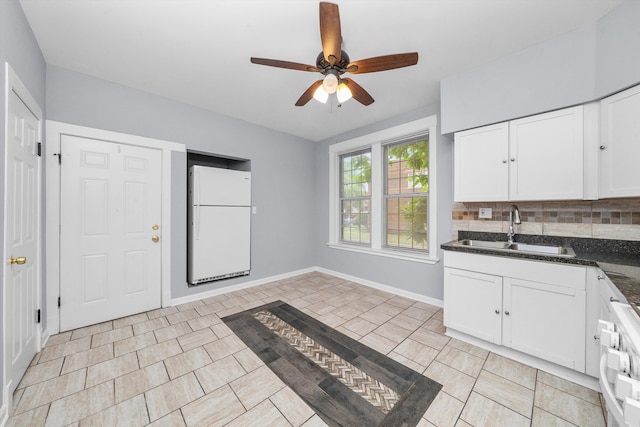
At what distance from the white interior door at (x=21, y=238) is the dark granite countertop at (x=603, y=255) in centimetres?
326

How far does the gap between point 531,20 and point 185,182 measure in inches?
148

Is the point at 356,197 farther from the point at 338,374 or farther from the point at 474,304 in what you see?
the point at 338,374

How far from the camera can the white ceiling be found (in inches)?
66.1

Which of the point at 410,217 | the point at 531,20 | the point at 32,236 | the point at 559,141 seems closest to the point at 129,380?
the point at 32,236

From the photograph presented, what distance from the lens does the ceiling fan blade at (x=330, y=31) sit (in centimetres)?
139

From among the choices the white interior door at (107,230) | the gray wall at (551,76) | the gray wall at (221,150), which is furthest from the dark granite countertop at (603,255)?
the white interior door at (107,230)

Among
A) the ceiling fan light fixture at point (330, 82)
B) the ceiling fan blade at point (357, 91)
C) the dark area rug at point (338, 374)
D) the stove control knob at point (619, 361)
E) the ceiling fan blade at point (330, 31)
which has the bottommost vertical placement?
the dark area rug at point (338, 374)

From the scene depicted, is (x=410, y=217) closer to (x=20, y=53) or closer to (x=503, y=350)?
(x=503, y=350)

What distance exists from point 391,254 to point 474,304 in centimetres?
147

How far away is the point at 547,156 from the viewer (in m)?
2.05

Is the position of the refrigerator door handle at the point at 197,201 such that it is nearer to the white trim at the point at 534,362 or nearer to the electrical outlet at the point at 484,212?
the white trim at the point at 534,362

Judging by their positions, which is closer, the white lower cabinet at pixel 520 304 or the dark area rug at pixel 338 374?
the dark area rug at pixel 338 374

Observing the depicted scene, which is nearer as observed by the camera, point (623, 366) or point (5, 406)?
point (623, 366)

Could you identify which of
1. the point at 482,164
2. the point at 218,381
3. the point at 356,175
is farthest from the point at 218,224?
the point at 482,164
